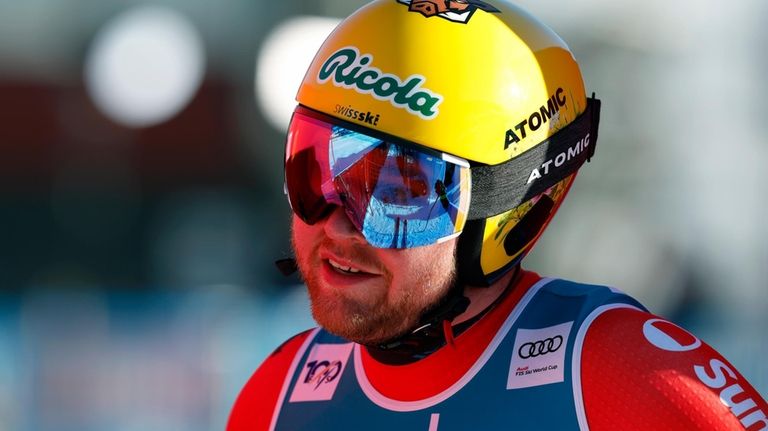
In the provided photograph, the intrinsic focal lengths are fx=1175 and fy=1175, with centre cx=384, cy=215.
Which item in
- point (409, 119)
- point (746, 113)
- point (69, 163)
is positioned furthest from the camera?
point (69, 163)

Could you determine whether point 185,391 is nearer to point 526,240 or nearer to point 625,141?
point 625,141

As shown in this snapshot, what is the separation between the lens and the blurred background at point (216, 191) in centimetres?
779

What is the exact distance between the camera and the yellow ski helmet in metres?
2.54

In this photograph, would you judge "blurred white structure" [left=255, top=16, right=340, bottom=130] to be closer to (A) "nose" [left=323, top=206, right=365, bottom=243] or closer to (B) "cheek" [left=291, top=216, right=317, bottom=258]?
(B) "cheek" [left=291, top=216, right=317, bottom=258]

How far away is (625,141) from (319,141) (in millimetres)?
7079

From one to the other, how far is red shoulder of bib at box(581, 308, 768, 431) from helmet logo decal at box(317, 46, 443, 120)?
0.59m

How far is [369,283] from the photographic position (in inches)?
102

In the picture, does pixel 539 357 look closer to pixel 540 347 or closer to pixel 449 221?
pixel 540 347

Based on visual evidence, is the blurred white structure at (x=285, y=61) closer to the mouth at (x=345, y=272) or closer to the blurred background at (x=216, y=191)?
the blurred background at (x=216, y=191)

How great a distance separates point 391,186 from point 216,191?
817cm

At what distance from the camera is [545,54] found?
2.71m

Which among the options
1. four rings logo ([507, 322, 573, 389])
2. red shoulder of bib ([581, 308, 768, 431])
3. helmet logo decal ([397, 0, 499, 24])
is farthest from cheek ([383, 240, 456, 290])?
helmet logo decal ([397, 0, 499, 24])

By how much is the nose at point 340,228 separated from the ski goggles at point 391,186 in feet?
0.06

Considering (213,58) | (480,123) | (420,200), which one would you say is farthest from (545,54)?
(213,58)
